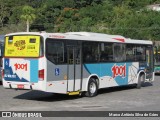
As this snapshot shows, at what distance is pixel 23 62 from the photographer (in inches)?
653

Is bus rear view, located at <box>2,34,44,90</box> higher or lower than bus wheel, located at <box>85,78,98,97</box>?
higher

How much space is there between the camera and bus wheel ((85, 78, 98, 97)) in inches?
736

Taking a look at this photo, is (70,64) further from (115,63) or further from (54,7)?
(54,7)

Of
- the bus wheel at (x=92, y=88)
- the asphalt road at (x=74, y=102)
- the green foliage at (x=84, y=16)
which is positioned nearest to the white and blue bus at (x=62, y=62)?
the bus wheel at (x=92, y=88)

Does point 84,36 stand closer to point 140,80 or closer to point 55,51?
point 55,51

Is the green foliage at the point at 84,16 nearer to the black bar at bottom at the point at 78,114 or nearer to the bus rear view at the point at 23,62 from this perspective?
the bus rear view at the point at 23,62

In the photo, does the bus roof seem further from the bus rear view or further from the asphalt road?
the asphalt road

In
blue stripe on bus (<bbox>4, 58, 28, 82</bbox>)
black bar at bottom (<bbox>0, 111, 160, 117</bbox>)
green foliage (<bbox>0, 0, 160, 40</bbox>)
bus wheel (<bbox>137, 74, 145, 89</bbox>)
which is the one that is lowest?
bus wheel (<bbox>137, 74, 145, 89</bbox>)

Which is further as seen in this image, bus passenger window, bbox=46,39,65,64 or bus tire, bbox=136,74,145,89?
bus tire, bbox=136,74,145,89

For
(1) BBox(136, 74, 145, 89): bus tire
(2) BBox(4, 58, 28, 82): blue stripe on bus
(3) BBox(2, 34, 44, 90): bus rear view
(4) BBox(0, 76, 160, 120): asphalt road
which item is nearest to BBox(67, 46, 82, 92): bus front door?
(4) BBox(0, 76, 160, 120): asphalt road

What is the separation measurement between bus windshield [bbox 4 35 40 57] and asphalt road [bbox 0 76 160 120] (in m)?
1.80

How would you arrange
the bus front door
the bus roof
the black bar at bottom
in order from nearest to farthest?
the black bar at bottom → the bus roof → the bus front door

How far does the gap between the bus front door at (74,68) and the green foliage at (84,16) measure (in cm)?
6692

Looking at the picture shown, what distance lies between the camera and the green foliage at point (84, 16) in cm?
8862
